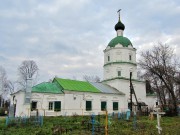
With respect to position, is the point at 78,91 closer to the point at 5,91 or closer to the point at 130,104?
the point at 130,104

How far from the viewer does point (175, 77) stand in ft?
103

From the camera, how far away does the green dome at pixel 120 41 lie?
132 ft

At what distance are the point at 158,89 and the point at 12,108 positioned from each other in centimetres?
2378

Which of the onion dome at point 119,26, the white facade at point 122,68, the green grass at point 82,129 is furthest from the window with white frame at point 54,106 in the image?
the onion dome at point 119,26

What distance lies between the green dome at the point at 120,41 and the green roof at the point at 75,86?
9166 mm

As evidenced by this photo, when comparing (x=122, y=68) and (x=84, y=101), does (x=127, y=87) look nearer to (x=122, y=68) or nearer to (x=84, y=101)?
(x=122, y=68)

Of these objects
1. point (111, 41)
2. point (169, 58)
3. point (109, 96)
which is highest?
point (111, 41)

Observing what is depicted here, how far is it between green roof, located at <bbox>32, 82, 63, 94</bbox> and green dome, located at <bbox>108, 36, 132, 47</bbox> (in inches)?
548

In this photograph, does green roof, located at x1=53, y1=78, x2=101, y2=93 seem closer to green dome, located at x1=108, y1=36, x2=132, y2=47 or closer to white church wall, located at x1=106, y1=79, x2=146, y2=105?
white church wall, located at x1=106, y1=79, x2=146, y2=105

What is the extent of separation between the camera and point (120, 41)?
4034cm

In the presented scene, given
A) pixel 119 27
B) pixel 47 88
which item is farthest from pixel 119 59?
pixel 47 88

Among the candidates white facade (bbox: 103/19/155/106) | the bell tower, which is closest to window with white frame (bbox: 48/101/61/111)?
white facade (bbox: 103/19/155/106)

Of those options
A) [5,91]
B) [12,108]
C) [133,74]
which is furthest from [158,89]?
[5,91]

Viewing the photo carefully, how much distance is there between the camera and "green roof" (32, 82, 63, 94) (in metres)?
29.9
